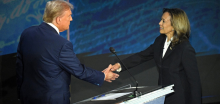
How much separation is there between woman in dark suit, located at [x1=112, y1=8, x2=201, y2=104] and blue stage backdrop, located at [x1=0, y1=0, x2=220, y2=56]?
989 mm

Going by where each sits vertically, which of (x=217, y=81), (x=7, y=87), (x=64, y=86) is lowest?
(x=217, y=81)

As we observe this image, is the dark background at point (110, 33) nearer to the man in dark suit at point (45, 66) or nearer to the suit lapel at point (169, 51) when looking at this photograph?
the man in dark suit at point (45, 66)

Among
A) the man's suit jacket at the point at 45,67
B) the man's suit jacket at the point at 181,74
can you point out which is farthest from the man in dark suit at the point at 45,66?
the man's suit jacket at the point at 181,74

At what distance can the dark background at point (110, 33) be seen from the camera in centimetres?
290

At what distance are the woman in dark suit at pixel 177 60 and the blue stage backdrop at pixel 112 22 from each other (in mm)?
989

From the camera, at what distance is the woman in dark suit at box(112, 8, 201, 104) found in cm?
212

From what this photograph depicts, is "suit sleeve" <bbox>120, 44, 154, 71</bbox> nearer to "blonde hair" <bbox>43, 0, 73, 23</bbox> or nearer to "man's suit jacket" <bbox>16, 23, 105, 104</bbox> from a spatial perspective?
"man's suit jacket" <bbox>16, 23, 105, 104</bbox>

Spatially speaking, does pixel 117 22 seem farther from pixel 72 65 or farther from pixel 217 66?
pixel 217 66

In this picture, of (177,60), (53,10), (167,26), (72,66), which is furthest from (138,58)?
(53,10)

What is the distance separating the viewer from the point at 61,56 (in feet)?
6.10

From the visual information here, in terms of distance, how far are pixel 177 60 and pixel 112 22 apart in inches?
56.4

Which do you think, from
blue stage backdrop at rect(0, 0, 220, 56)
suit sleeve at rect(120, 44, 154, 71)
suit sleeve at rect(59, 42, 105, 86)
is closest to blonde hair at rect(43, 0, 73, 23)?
suit sleeve at rect(59, 42, 105, 86)

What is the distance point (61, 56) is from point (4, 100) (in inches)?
60.1

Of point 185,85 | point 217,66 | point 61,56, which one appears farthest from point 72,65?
point 217,66
